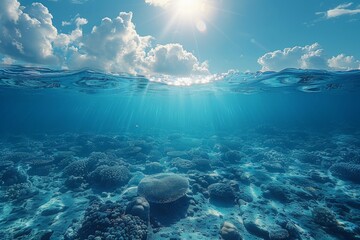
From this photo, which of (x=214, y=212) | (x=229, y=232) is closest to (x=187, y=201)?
(x=214, y=212)

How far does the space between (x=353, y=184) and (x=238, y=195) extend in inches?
299

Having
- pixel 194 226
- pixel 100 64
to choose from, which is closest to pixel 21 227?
pixel 194 226

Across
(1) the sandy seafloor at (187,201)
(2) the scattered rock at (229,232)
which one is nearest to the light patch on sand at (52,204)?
(1) the sandy seafloor at (187,201)

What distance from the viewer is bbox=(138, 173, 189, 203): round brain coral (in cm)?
961

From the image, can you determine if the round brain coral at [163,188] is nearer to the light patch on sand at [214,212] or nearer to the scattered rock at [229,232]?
the light patch on sand at [214,212]

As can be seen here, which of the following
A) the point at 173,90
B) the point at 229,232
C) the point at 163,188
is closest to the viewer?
the point at 229,232

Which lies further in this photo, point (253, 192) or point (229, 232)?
point (253, 192)

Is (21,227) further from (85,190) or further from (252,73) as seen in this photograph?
(252,73)

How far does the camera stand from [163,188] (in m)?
9.98

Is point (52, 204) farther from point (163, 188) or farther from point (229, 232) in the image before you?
point (229, 232)

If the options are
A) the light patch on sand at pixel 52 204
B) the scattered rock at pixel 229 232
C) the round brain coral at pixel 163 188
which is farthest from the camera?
the light patch on sand at pixel 52 204

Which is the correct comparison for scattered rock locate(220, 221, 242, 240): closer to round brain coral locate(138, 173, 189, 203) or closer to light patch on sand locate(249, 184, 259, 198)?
round brain coral locate(138, 173, 189, 203)

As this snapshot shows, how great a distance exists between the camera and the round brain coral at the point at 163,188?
9615 millimetres

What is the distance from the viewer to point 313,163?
17.6 metres
